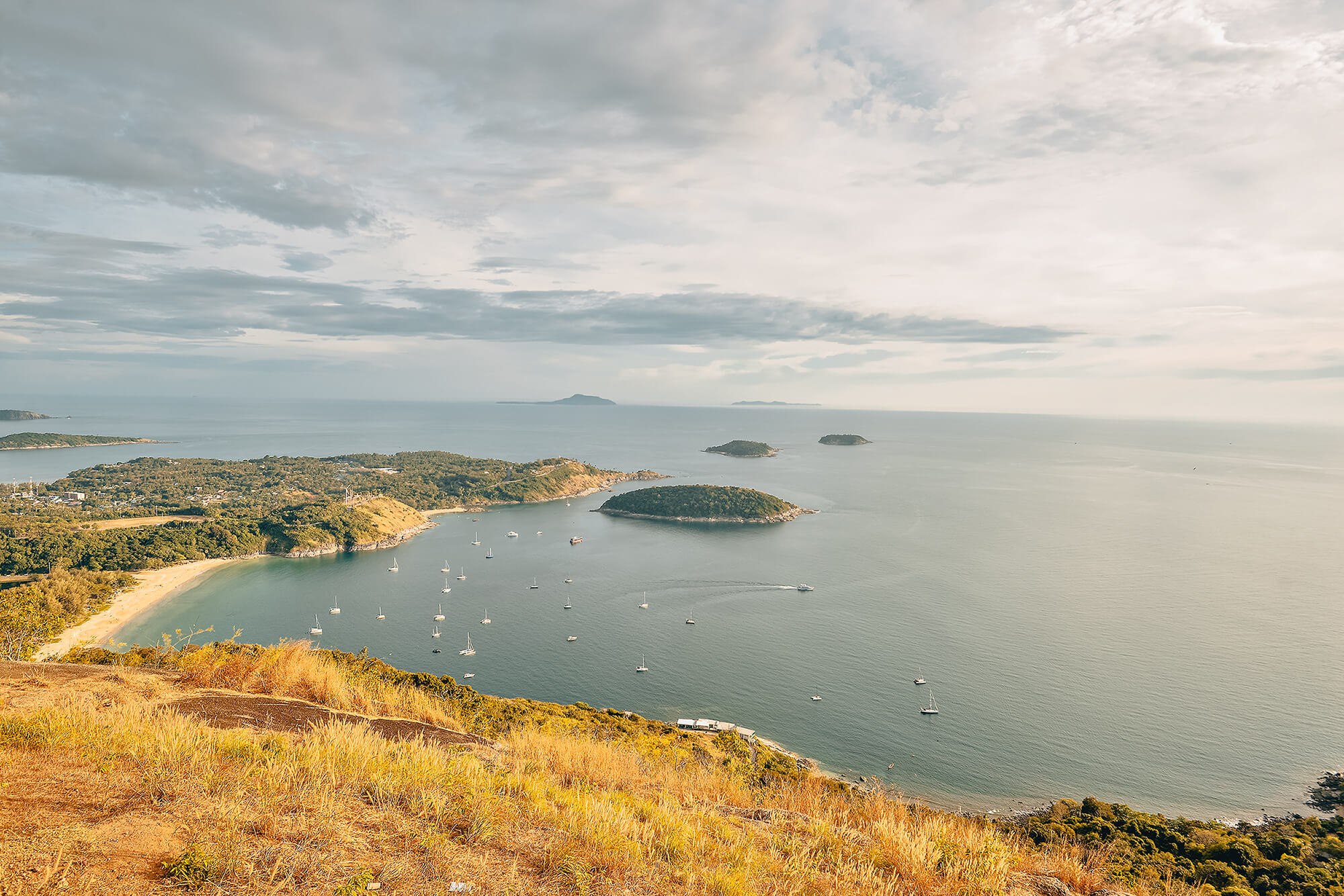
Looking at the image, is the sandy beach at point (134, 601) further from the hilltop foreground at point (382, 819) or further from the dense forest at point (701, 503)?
the dense forest at point (701, 503)

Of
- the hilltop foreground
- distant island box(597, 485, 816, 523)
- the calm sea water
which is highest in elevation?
the hilltop foreground

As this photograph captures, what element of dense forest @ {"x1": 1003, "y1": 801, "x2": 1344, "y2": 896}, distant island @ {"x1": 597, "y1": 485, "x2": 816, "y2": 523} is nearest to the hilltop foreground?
dense forest @ {"x1": 1003, "y1": 801, "x2": 1344, "y2": 896}

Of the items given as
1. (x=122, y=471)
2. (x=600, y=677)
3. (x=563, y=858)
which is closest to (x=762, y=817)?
(x=563, y=858)

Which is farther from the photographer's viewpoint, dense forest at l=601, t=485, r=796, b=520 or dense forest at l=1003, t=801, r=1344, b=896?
dense forest at l=601, t=485, r=796, b=520

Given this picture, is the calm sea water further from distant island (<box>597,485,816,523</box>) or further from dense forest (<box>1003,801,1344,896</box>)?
distant island (<box>597,485,816,523</box>)

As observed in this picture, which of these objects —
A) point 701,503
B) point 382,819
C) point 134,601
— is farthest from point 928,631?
point 134,601

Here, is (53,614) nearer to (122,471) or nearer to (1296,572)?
(122,471)
